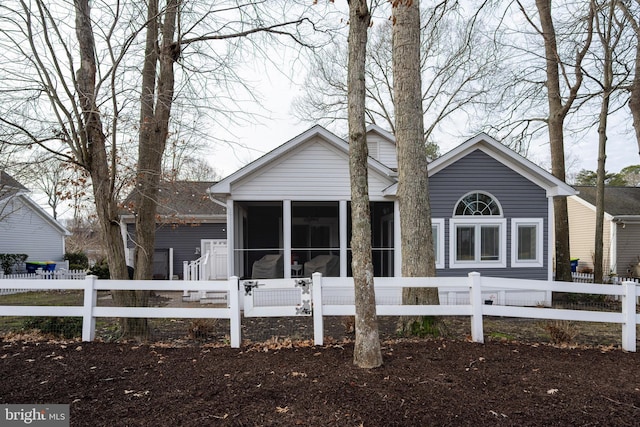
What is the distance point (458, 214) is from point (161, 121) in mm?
7920

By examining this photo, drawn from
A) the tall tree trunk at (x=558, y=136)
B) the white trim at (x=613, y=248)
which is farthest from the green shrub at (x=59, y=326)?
the white trim at (x=613, y=248)

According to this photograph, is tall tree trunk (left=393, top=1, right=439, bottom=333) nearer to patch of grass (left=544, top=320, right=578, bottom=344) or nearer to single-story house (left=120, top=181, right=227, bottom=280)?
patch of grass (left=544, top=320, right=578, bottom=344)

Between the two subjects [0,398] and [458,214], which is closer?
[0,398]

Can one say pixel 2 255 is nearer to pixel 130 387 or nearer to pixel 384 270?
pixel 384 270

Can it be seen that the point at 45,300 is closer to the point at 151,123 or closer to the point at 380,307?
the point at 151,123

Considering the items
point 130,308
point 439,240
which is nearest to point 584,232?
point 439,240

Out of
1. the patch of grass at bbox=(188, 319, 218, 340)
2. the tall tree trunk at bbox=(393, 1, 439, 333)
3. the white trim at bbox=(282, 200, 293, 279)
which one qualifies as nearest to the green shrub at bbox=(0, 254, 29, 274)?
the white trim at bbox=(282, 200, 293, 279)

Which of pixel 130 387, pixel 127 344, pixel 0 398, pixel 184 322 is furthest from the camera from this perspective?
pixel 184 322

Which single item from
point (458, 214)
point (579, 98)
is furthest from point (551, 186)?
point (579, 98)

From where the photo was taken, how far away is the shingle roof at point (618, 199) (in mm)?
18344

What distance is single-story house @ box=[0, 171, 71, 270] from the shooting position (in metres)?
18.7

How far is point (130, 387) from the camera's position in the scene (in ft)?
12.3

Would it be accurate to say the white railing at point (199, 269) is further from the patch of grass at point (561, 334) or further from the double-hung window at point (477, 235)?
the patch of grass at point (561, 334)

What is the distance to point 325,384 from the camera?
369 centimetres
